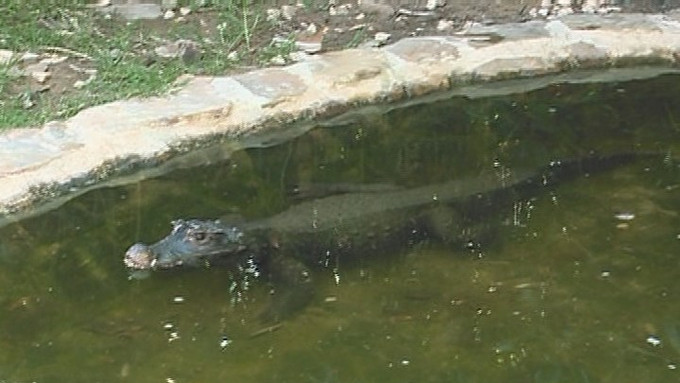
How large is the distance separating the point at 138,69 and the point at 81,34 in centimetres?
59

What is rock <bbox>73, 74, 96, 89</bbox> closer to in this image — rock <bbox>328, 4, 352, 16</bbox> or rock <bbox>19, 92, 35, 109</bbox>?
rock <bbox>19, 92, 35, 109</bbox>

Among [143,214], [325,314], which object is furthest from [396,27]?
[325,314]

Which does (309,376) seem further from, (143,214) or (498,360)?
(143,214)

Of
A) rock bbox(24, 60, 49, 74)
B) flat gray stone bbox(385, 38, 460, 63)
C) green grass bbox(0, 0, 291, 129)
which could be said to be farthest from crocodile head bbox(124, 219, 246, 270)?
flat gray stone bbox(385, 38, 460, 63)

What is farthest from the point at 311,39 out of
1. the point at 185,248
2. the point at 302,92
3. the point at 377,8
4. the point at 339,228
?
the point at 185,248

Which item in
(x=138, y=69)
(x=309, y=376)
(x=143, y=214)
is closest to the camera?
(x=309, y=376)

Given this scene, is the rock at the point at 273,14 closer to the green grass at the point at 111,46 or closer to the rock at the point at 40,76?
the green grass at the point at 111,46

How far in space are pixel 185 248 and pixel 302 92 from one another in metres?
1.45

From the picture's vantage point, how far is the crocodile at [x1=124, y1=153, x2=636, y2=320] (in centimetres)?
347

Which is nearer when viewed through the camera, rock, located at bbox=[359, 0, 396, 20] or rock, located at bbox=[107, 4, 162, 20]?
rock, located at bbox=[107, 4, 162, 20]

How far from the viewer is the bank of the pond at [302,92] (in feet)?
13.4

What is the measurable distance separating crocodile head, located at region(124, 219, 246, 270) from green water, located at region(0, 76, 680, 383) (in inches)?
2.0

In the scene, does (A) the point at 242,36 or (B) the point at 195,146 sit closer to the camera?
(B) the point at 195,146

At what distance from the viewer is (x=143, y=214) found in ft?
12.7
